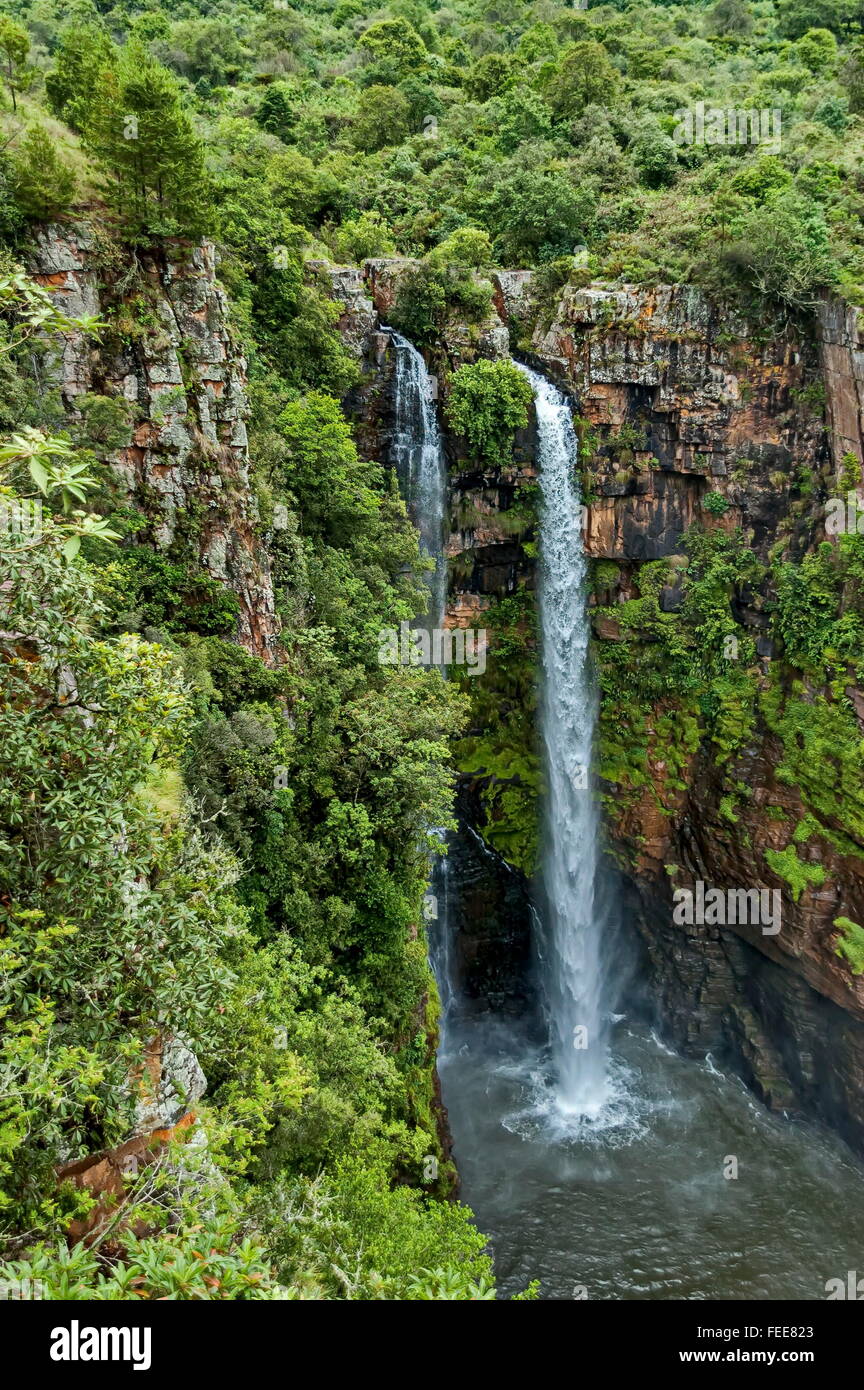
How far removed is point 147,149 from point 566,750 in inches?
623

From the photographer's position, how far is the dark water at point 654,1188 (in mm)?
14375

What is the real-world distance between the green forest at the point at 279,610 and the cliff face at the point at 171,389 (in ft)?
0.34

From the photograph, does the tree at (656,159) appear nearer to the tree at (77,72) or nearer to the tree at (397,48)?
the tree at (397,48)

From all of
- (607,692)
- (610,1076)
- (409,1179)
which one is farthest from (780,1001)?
(409,1179)

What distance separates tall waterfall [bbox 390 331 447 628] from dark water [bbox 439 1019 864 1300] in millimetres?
12776

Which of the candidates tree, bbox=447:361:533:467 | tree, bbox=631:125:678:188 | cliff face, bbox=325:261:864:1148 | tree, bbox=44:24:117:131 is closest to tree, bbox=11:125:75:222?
tree, bbox=44:24:117:131

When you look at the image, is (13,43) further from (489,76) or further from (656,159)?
(489,76)

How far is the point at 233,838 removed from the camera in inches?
447

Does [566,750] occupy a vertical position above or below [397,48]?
below

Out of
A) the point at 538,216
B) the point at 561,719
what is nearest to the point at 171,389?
the point at 561,719

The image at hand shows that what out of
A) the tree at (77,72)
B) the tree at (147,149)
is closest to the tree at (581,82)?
the tree at (77,72)

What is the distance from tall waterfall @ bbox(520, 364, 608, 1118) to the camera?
67.1ft

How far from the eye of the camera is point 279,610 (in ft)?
45.3

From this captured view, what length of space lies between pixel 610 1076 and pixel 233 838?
1338 cm
